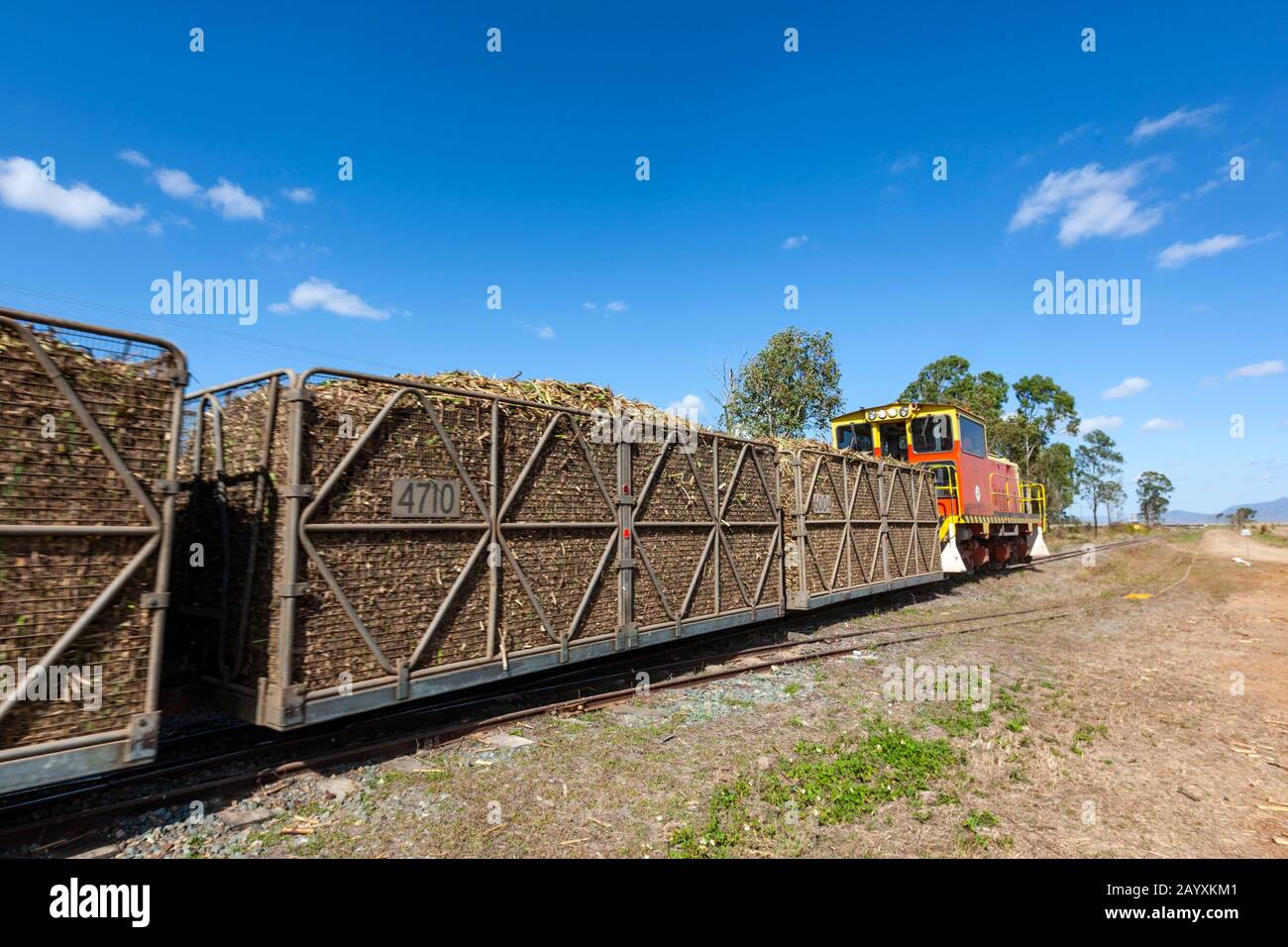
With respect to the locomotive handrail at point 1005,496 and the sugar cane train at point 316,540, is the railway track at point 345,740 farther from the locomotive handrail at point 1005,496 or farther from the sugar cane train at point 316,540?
the locomotive handrail at point 1005,496

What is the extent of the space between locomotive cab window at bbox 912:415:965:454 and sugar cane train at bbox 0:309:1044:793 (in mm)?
8619

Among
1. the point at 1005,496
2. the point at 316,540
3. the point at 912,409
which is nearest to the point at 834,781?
the point at 316,540

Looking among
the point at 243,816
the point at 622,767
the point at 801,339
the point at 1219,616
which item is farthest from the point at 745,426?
the point at 243,816

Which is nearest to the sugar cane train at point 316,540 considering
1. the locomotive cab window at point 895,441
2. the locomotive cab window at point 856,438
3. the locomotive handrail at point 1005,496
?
the locomotive cab window at point 856,438

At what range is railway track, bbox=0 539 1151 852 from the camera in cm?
432

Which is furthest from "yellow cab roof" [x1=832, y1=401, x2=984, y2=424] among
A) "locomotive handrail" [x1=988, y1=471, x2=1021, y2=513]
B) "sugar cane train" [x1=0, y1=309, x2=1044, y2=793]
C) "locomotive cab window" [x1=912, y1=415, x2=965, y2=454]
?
"sugar cane train" [x1=0, y1=309, x2=1044, y2=793]

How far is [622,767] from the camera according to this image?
549 cm

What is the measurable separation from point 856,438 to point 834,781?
13203mm

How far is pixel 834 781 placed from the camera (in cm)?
532

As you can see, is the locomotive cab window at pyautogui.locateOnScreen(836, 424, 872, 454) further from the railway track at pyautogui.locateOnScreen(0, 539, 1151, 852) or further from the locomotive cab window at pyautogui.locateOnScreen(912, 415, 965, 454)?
the railway track at pyautogui.locateOnScreen(0, 539, 1151, 852)

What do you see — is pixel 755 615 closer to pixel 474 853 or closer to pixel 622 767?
pixel 622 767

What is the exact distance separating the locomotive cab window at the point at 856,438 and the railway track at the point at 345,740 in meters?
7.99
